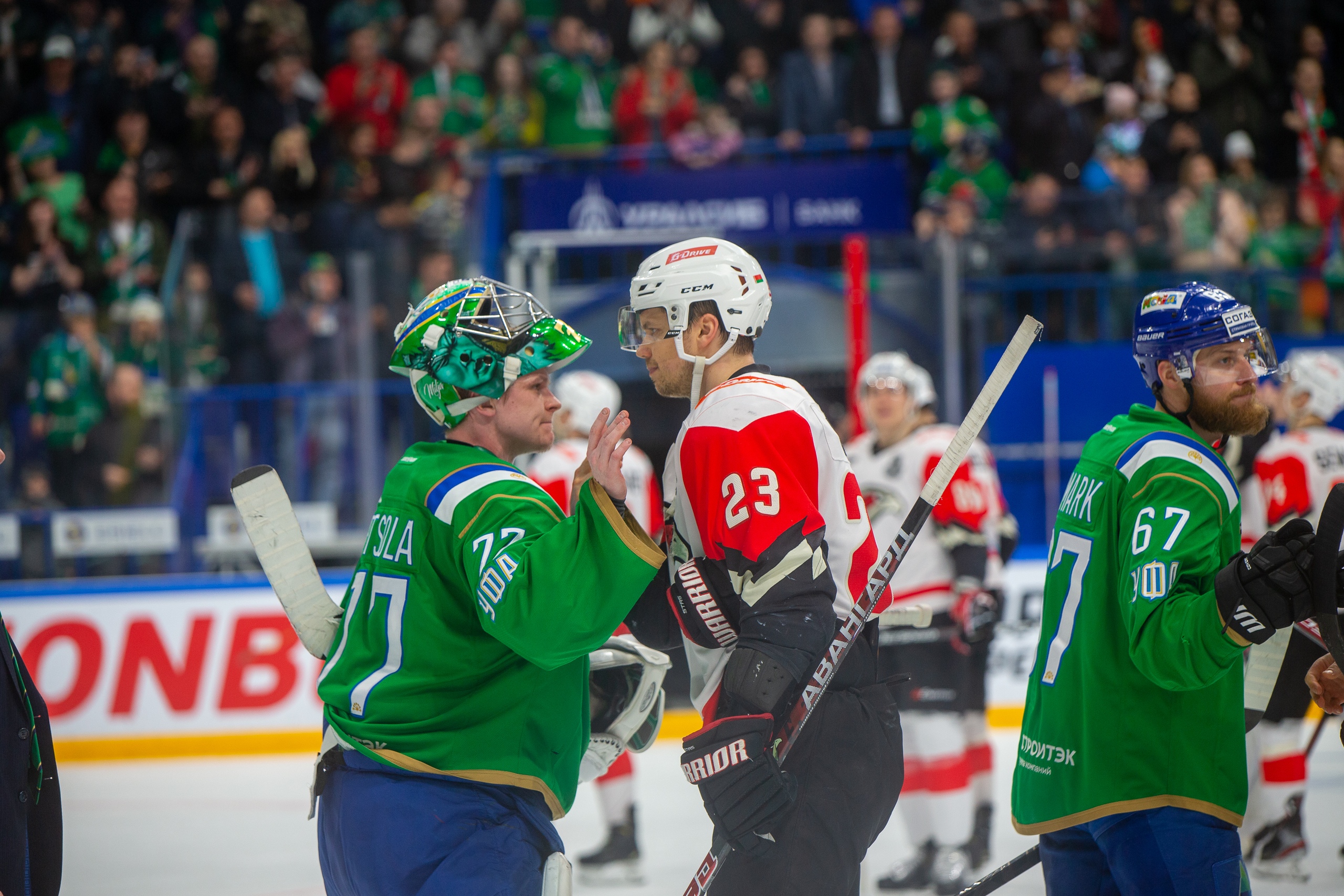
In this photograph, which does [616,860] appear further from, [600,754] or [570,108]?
[570,108]

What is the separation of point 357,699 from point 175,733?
5380 millimetres

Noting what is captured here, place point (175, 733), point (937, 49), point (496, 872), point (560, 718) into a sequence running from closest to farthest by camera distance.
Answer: point (496, 872) → point (560, 718) → point (175, 733) → point (937, 49)

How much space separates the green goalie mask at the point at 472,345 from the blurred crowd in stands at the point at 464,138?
5.68 meters

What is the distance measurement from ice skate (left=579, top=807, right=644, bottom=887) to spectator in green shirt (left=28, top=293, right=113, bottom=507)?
4427 millimetres

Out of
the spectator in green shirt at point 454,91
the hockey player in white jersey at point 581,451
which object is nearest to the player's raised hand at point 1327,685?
the hockey player in white jersey at point 581,451

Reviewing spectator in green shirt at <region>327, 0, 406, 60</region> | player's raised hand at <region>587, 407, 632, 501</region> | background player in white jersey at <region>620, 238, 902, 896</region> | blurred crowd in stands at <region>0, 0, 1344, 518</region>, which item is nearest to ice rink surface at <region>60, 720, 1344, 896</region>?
blurred crowd in stands at <region>0, 0, 1344, 518</region>

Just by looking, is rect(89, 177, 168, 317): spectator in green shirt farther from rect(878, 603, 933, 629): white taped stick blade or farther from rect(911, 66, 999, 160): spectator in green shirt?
rect(878, 603, 933, 629): white taped stick blade

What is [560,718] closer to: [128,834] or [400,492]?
[400,492]

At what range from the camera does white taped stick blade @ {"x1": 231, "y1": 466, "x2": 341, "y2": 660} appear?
94.3 inches

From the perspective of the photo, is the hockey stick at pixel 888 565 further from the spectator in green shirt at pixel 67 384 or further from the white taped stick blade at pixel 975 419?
the spectator in green shirt at pixel 67 384

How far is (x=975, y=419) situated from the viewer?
8.03 feet

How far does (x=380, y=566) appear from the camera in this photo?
2.23m

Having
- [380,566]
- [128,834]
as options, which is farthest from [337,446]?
[380,566]

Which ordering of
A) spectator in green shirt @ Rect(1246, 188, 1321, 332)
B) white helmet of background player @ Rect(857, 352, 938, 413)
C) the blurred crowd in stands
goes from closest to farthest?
white helmet of background player @ Rect(857, 352, 938, 413)
spectator in green shirt @ Rect(1246, 188, 1321, 332)
the blurred crowd in stands
